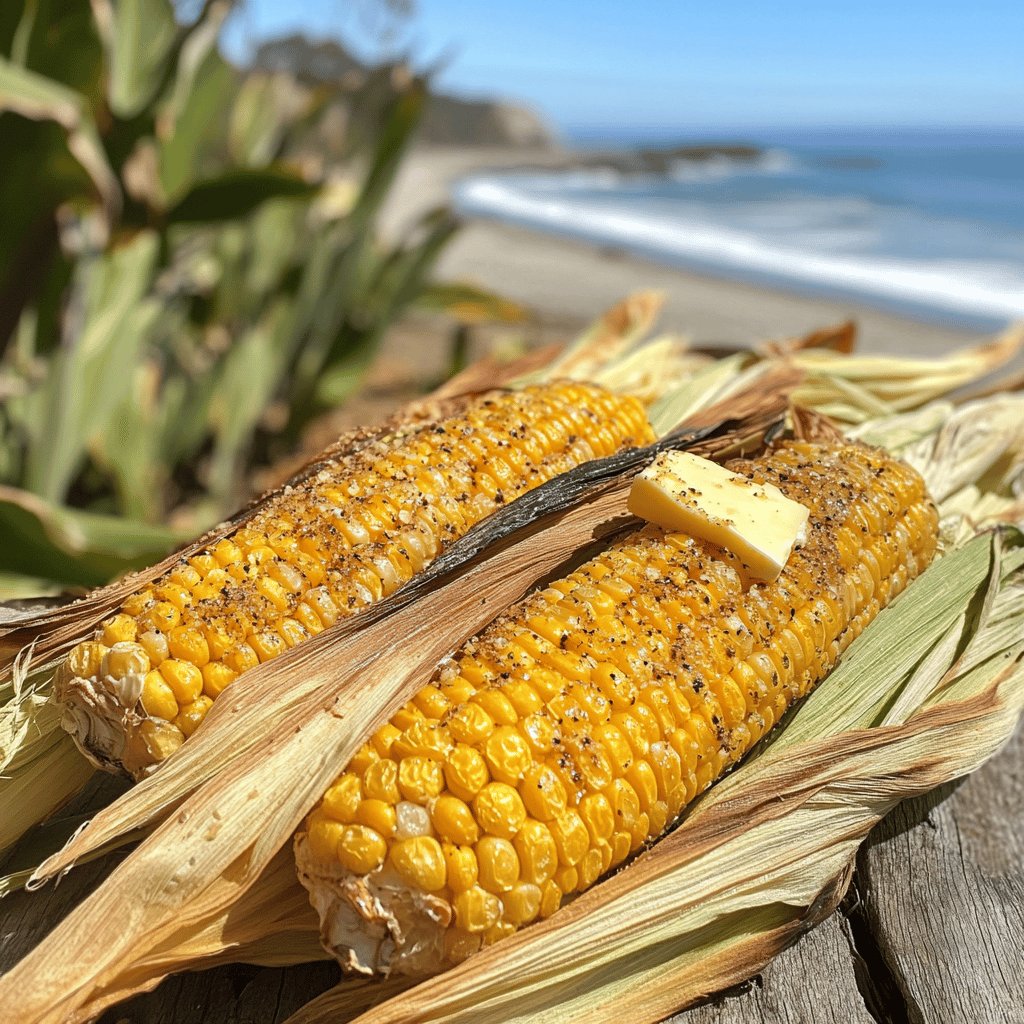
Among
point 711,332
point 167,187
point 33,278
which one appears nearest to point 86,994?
point 33,278

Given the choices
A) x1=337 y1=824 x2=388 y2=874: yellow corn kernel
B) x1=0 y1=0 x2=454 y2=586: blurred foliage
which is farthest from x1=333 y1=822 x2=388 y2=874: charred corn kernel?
x1=0 y1=0 x2=454 y2=586: blurred foliage

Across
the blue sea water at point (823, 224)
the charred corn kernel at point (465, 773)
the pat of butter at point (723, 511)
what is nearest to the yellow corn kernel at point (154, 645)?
the charred corn kernel at point (465, 773)

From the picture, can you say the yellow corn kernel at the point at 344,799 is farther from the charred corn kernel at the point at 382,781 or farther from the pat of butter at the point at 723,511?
the pat of butter at the point at 723,511

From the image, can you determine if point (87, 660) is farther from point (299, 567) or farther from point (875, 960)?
point (875, 960)

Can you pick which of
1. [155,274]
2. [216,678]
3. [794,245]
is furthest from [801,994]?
[794,245]

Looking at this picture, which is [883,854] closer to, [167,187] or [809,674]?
[809,674]

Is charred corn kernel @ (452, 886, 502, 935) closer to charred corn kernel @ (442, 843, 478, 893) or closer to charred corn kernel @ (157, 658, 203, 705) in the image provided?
charred corn kernel @ (442, 843, 478, 893)
